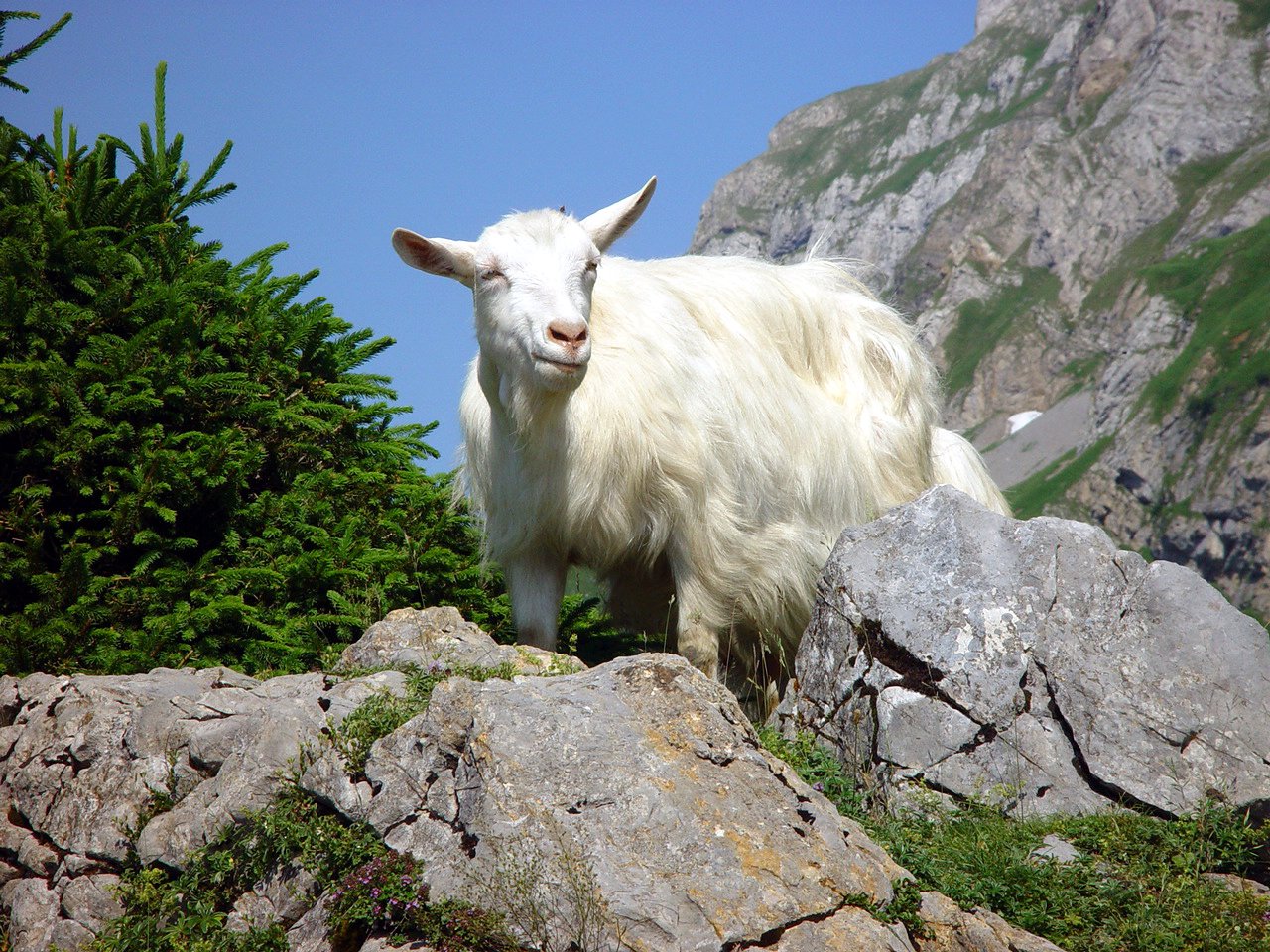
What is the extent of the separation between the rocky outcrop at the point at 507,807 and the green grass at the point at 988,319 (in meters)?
190

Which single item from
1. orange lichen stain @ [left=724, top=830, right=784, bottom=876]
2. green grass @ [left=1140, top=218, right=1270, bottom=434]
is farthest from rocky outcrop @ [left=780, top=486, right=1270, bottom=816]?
green grass @ [left=1140, top=218, right=1270, bottom=434]

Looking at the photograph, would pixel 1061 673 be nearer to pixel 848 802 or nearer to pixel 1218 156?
pixel 848 802

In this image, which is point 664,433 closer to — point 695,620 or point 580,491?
point 580,491

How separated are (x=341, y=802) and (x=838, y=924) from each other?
1.86 m

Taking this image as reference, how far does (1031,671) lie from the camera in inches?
239

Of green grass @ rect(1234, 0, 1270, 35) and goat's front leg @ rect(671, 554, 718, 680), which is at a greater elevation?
green grass @ rect(1234, 0, 1270, 35)

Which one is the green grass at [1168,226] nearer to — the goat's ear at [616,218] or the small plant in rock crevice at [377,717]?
the goat's ear at [616,218]

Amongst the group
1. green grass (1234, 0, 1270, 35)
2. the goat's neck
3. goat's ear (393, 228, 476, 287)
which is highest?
green grass (1234, 0, 1270, 35)

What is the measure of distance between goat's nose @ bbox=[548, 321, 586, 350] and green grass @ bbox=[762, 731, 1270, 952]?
257cm

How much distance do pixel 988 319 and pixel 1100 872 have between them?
657ft

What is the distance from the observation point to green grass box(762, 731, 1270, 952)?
186 inches

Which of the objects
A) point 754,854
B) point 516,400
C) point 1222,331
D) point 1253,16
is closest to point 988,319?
point 1253,16

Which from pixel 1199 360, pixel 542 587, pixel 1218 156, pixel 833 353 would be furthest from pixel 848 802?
pixel 1218 156

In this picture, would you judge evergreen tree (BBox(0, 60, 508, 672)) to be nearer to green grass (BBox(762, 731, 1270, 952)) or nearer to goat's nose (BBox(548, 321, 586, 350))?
goat's nose (BBox(548, 321, 586, 350))
